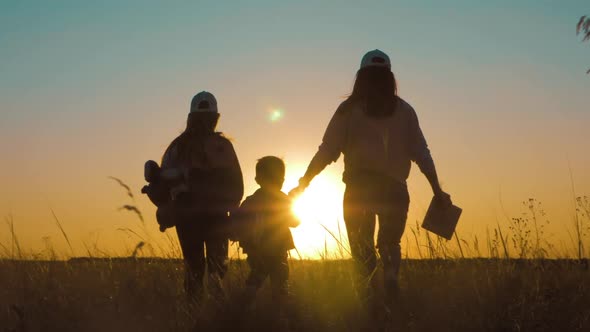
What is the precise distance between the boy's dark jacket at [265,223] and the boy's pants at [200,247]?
240 mm

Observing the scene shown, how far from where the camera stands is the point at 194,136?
23.1 feet

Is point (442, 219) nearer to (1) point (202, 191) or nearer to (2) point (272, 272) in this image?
(2) point (272, 272)

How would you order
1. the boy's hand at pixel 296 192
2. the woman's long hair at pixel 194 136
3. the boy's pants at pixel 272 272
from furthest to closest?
the woman's long hair at pixel 194 136, the boy's hand at pixel 296 192, the boy's pants at pixel 272 272

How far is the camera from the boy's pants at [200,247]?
6914mm

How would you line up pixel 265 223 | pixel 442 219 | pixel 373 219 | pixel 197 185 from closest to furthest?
1. pixel 265 223
2. pixel 373 219
3. pixel 197 185
4. pixel 442 219

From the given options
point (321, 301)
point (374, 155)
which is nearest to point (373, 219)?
point (374, 155)

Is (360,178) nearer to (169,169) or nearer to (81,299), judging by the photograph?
(169,169)

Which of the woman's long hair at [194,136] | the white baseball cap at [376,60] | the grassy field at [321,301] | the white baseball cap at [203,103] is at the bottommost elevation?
the grassy field at [321,301]

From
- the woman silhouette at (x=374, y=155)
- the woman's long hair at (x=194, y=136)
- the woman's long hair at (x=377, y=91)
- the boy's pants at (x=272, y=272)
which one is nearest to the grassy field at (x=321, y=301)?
the boy's pants at (x=272, y=272)

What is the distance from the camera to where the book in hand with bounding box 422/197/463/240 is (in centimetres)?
705

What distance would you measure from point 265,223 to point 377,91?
1390 mm

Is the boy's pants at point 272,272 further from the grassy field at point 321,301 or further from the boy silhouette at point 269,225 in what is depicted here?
the grassy field at point 321,301

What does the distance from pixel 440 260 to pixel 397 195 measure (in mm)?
1548

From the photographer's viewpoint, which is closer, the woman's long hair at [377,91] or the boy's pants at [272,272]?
the boy's pants at [272,272]
